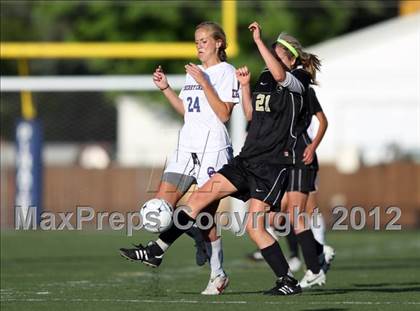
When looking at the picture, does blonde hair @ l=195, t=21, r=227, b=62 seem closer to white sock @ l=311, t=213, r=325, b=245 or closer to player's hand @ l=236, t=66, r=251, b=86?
player's hand @ l=236, t=66, r=251, b=86

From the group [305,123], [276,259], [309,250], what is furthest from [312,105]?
[276,259]

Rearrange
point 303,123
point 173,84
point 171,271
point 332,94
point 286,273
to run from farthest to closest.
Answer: point 332,94 < point 173,84 < point 171,271 < point 303,123 < point 286,273

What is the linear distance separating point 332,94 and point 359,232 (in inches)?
226

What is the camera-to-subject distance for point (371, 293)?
941 centimetres

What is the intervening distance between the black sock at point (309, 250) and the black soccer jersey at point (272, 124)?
120cm

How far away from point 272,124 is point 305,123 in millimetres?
1173

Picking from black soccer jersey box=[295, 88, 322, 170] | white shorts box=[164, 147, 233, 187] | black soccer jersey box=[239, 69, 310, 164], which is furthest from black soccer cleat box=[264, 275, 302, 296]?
black soccer jersey box=[295, 88, 322, 170]

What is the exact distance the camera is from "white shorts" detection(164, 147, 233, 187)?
916cm

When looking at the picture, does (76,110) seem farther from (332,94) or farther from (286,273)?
(286,273)

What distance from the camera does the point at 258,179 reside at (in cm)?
888

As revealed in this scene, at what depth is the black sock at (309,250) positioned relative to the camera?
395 inches

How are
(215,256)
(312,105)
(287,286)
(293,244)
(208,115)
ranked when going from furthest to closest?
(293,244) < (312,105) < (215,256) < (208,115) < (287,286)

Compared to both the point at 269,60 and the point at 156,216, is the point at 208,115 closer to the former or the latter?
the point at 269,60

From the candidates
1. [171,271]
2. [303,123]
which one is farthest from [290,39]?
[171,271]
